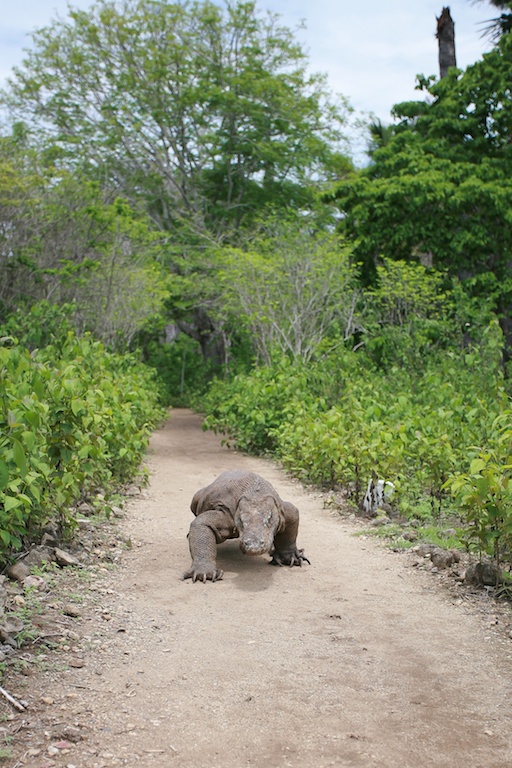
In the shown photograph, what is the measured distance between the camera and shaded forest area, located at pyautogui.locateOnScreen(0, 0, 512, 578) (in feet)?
22.1

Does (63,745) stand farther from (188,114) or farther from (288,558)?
Answer: (188,114)

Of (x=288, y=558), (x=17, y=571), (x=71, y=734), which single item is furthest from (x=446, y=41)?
(x=71, y=734)

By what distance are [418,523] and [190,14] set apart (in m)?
21.5

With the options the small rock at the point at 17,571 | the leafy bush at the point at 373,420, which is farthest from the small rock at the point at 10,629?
the leafy bush at the point at 373,420

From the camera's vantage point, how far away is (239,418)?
14.0 meters

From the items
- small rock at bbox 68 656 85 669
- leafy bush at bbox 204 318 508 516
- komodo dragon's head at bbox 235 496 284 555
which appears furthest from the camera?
leafy bush at bbox 204 318 508 516

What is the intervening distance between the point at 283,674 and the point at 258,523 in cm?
169

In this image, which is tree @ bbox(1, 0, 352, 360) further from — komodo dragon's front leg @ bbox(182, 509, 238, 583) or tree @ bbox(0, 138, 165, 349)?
komodo dragon's front leg @ bbox(182, 509, 238, 583)

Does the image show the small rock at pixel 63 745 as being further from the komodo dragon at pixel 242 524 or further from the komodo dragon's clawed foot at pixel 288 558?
the komodo dragon's clawed foot at pixel 288 558

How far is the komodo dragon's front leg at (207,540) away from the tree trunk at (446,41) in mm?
19523

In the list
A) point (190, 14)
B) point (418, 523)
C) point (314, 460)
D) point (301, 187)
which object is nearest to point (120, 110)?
point (190, 14)

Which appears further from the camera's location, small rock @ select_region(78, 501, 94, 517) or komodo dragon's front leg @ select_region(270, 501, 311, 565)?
small rock @ select_region(78, 501, 94, 517)

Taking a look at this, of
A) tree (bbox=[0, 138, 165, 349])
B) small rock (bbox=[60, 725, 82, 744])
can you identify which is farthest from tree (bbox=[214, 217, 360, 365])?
small rock (bbox=[60, 725, 82, 744])

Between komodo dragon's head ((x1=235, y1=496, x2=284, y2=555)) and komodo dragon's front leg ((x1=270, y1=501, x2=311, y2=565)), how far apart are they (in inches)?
4.3
